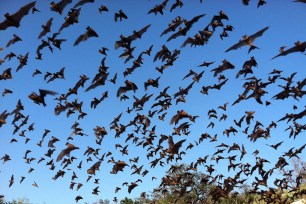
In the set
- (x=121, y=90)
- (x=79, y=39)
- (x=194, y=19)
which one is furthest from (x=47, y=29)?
(x=194, y=19)

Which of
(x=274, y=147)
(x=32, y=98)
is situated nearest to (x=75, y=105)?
→ (x=32, y=98)

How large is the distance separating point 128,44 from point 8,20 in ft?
15.0

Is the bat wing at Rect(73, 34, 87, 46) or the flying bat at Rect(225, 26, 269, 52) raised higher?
the bat wing at Rect(73, 34, 87, 46)

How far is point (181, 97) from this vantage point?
51.7ft

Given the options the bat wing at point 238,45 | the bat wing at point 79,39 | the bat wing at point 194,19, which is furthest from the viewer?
the bat wing at point 79,39

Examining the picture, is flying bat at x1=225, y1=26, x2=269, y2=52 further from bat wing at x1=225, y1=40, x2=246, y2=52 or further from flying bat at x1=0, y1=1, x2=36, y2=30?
flying bat at x1=0, y1=1, x2=36, y2=30

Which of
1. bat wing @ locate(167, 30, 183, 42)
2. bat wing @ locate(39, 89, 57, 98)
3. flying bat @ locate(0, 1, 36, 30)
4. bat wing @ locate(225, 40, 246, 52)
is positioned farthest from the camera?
bat wing @ locate(167, 30, 183, 42)

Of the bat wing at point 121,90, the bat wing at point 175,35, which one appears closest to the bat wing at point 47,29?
the bat wing at point 121,90

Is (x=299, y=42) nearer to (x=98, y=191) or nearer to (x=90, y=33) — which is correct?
(x=90, y=33)

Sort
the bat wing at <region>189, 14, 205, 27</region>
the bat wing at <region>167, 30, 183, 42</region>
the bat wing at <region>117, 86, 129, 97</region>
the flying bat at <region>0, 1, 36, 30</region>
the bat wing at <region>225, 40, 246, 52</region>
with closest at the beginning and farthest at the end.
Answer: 1. the flying bat at <region>0, 1, 36, 30</region>
2. the bat wing at <region>225, 40, 246, 52</region>
3. the bat wing at <region>189, 14, 205, 27</region>
4. the bat wing at <region>167, 30, 183, 42</region>
5. the bat wing at <region>117, 86, 129, 97</region>

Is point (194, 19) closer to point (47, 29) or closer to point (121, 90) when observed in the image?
point (121, 90)

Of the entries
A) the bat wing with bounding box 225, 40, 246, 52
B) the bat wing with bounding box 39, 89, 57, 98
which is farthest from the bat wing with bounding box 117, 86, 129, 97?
the bat wing with bounding box 225, 40, 246, 52

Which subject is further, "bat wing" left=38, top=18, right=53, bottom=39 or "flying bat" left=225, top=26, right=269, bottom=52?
"bat wing" left=38, top=18, right=53, bottom=39

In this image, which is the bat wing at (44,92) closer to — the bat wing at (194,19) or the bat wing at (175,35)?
the bat wing at (175,35)
